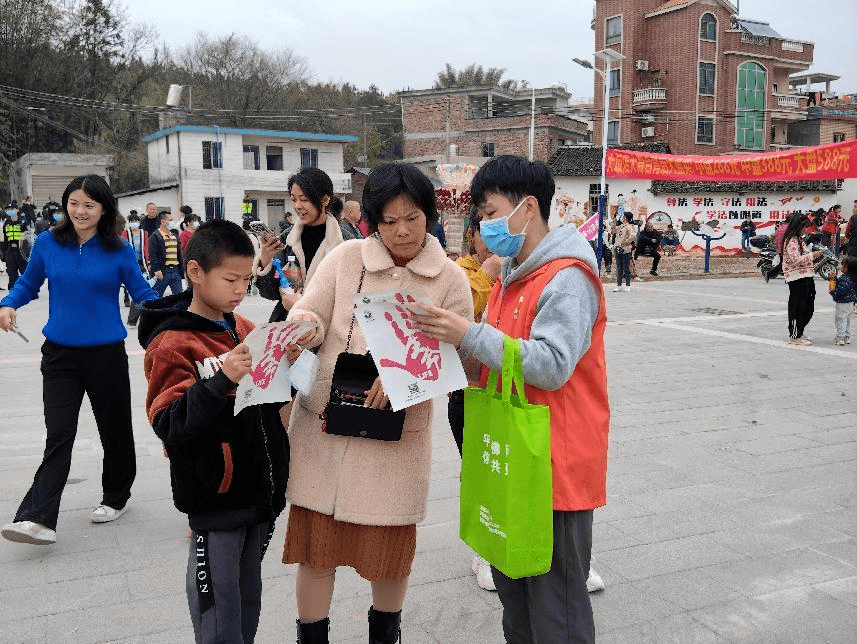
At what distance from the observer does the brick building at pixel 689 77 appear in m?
40.6

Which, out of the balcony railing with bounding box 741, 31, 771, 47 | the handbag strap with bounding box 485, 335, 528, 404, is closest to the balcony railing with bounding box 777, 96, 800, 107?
the balcony railing with bounding box 741, 31, 771, 47

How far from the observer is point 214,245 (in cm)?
203

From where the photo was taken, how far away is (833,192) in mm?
29281

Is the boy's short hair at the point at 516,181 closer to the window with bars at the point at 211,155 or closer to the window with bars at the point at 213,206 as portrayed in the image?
the window with bars at the point at 213,206

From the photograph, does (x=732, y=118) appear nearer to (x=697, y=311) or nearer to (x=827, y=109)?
(x=827, y=109)

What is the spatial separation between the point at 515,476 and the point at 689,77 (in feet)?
142

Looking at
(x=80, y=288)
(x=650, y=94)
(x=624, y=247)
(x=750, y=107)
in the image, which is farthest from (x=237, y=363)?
(x=750, y=107)

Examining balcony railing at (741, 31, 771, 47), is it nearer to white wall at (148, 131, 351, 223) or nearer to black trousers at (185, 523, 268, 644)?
white wall at (148, 131, 351, 223)

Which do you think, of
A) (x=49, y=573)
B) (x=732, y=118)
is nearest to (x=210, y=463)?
(x=49, y=573)

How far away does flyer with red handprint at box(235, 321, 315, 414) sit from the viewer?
6.12 feet

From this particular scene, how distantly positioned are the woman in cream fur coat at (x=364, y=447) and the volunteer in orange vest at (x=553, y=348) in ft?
0.80

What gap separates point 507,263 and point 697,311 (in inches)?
442

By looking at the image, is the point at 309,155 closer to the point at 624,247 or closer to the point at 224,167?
the point at 224,167

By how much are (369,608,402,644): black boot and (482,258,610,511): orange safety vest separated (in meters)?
0.77
